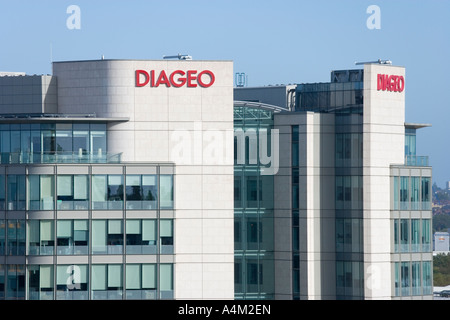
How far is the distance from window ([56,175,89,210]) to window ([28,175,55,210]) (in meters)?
0.56

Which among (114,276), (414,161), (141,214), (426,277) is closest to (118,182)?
(141,214)

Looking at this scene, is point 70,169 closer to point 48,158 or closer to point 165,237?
point 48,158

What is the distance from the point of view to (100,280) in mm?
71500

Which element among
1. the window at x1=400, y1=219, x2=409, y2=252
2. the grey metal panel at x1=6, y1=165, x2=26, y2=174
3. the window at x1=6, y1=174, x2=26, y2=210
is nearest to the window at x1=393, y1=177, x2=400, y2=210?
the window at x1=400, y1=219, x2=409, y2=252

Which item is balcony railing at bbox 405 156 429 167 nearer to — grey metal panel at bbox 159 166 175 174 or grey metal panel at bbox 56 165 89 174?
grey metal panel at bbox 159 166 175 174

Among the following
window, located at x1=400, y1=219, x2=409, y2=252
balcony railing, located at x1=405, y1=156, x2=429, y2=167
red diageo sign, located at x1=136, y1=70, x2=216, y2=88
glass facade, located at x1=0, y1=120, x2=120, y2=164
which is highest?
red diageo sign, located at x1=136, y1=70, x2=216, y2=88

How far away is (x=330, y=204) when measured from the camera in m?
81.8

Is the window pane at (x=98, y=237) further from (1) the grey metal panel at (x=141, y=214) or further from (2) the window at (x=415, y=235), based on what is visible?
(2) the window at (x=415, y=235)

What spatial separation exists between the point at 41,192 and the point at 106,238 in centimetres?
609

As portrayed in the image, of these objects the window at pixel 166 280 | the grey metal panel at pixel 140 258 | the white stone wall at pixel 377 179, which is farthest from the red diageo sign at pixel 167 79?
the white stone wall at pixel 377 179

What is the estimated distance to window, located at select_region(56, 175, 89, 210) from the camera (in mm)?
71625

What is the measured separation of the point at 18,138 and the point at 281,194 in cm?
2285

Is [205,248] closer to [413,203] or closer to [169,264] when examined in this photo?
[169,264]

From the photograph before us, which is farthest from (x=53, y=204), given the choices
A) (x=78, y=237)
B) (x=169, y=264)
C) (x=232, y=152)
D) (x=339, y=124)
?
(x=339, y=124)
